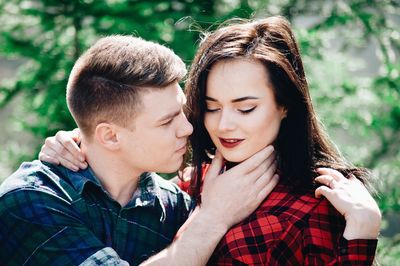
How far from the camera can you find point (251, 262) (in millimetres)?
2619

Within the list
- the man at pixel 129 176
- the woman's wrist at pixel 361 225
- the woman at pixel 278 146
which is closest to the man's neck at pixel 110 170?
the man at pixel 129 176

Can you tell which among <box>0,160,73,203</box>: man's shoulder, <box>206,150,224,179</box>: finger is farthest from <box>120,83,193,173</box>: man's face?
<box>0,160,73,203</box>: man's shoulder

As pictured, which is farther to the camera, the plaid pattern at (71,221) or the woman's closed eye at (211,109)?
the woman's closed eye at (211,109)

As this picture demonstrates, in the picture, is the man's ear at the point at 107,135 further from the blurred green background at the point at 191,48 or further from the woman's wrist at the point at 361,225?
the blurred green background at the point at 191,48

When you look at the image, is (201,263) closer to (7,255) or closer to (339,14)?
(7,255)

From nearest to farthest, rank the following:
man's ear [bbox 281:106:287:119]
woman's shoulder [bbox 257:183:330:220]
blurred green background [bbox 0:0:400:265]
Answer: woman's shoulder [bbox 257:183:330:220]
man's ear [bbox 281:106:287:119]
blurred green background [bbox 0:0:400:265]

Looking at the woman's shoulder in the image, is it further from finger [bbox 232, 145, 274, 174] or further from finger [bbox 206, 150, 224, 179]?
finger [bbox 206, 150, 224, 179]

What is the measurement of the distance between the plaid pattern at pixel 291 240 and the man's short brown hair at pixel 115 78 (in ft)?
2.25

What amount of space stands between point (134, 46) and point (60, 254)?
3.00 ft

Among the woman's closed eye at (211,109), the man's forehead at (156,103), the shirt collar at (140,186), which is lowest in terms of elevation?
the shirt collar at (140,186)

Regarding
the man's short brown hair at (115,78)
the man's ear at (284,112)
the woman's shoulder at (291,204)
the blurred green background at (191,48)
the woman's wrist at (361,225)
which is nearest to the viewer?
the woman's wrist at (361,225)

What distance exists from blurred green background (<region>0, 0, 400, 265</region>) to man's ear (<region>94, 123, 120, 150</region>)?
124 cm

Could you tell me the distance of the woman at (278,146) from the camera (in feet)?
8.61

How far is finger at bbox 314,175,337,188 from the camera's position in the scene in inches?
107
